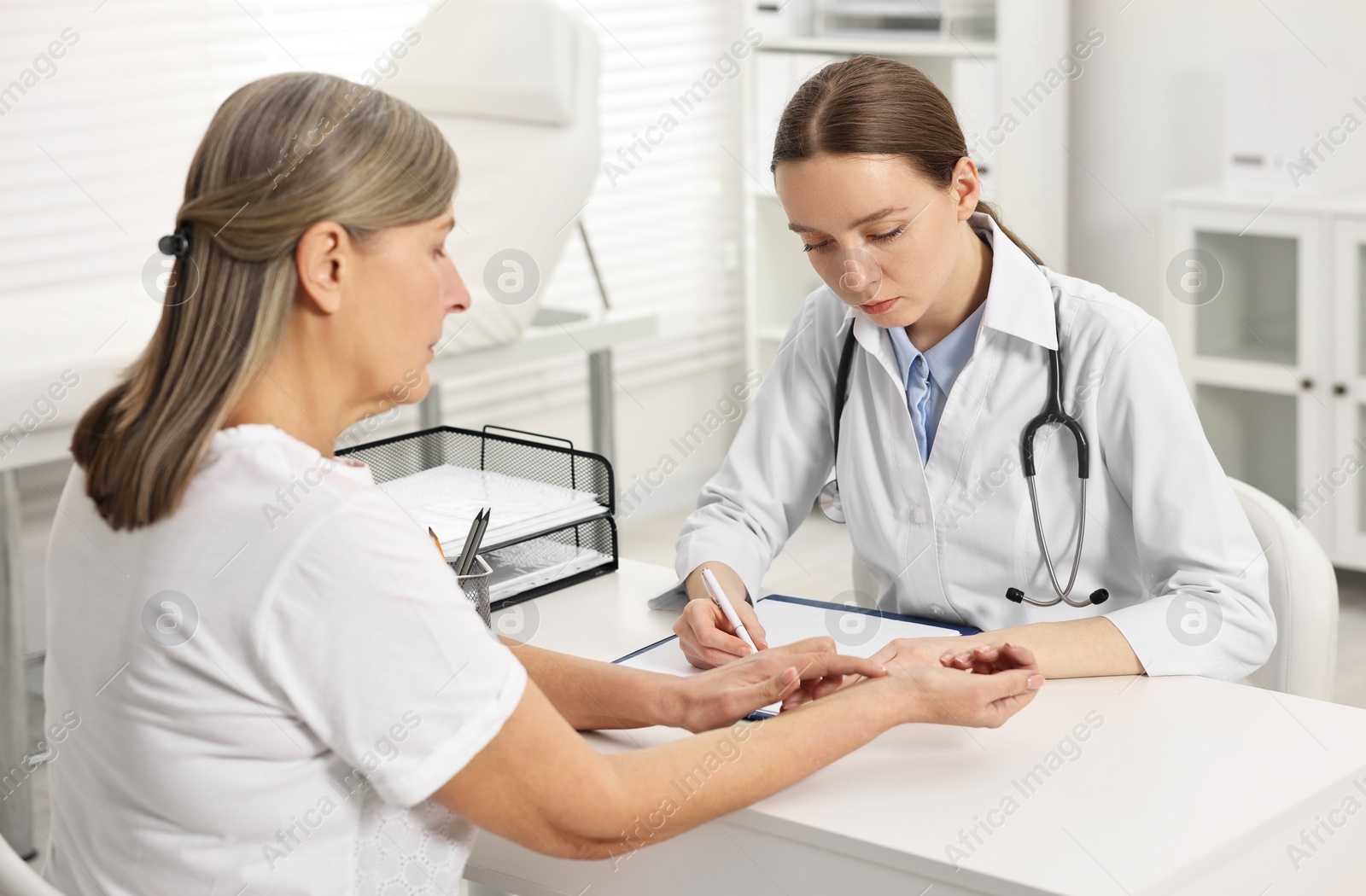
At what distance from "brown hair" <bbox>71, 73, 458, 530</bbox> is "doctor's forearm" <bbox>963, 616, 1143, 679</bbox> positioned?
707 mm

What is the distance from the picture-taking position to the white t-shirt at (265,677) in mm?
921

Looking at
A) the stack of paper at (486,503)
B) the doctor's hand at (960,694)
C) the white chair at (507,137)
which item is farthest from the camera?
the white chair at (507,137)

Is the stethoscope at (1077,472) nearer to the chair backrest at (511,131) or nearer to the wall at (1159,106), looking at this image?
the chair backrest at (511,131)

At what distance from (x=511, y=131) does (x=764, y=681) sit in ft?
6.33

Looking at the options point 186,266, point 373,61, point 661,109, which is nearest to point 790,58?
point 661,109

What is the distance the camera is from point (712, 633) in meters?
1.39

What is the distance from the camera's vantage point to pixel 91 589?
3.28 feet

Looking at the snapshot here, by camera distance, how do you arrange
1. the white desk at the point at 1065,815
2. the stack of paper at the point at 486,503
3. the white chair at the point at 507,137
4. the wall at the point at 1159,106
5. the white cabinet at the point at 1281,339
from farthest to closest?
the wall at the point at 1159,106
the white cabinet at the point at 1281,339
the white chair at the point at 507,137
the stack of paper at the point at 486,503
the white desk at the point at 1065,815

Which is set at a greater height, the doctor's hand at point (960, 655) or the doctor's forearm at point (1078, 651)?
the doctor's hand at point (960, 655)

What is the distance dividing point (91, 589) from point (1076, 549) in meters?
0.98

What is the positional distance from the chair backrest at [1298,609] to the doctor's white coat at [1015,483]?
0.09m

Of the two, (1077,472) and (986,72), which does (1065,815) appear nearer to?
(1077,472)

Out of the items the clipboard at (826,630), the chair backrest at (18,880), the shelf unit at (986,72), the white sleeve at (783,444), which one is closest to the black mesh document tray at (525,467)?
the white sleeve at (783,444)

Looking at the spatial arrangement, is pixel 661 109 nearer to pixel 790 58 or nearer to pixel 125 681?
pixel 790 58
